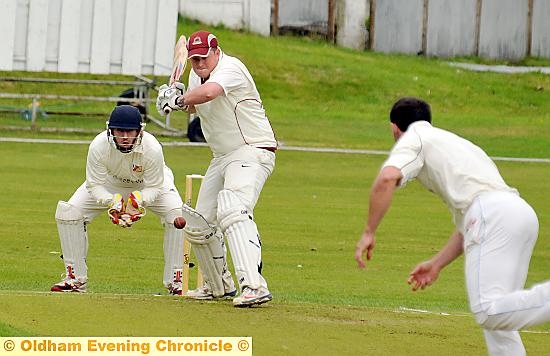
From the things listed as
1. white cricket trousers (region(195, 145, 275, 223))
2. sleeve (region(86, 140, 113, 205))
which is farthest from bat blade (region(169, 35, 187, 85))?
sleeve (region(86, 140, 113, 205))

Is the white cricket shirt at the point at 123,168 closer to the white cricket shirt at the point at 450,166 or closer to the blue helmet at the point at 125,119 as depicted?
the blue helmet at the point at 125,119

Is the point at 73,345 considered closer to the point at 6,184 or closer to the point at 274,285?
the point at 274,285

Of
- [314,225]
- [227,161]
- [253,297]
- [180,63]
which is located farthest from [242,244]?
[314,225]

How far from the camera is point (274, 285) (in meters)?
13.4

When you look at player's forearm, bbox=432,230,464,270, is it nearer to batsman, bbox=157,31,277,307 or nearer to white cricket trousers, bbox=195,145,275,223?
batsman, bbox=157,31,277,307

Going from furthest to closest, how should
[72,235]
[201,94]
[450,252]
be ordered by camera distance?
[72,235], [201,94], [450,252]

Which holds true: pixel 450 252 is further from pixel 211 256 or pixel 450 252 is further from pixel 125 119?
pixel 125 119

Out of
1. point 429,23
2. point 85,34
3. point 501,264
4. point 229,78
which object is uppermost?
point 429,23

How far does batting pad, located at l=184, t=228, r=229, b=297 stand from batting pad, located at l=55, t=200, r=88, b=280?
1.54 m

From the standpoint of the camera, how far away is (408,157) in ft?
25.2

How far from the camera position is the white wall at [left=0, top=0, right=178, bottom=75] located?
93.1 ft

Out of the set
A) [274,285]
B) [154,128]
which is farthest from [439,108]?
[274,285]

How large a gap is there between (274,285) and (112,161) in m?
2.45

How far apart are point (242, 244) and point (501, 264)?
9.21 ft
